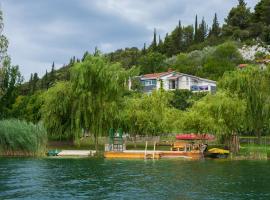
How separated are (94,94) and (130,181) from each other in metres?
23.9

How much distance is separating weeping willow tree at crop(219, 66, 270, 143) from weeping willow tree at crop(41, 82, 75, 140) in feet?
64.4

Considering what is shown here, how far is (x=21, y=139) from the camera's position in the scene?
4578cm

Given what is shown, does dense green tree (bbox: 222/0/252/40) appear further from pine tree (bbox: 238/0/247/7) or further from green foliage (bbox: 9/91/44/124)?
green foliage (bbox: 9/91/44/124)

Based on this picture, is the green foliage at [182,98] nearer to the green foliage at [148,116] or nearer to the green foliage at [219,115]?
the green foliage at [148,116]

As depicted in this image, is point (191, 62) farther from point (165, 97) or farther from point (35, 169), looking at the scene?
point (35, 169)

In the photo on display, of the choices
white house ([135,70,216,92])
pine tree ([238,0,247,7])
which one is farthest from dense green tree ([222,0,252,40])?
white house ([135,70,216,92])

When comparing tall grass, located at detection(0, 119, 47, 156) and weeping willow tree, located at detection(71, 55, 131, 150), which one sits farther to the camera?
weeping willow tree, located at detection(71, 55, 131, 150)

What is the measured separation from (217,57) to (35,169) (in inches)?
4146

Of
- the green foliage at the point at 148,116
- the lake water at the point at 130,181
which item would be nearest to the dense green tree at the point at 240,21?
the green foliage at the point at 148,116

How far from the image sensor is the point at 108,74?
2014 inches

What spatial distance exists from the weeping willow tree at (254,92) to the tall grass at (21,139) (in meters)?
23.1

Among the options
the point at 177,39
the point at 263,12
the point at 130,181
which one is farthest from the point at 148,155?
the point at 177,39

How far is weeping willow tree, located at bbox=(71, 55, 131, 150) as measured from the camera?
50750mm

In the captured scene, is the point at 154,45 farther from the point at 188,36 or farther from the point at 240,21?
the point at 240,21
